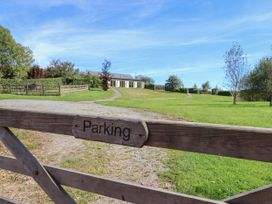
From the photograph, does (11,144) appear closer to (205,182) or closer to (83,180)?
(83,180)

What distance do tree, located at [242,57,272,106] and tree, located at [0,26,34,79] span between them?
4552 centimetres

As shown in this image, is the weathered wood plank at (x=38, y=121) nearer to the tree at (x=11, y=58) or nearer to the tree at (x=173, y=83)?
the tree at (x=11, y=58)

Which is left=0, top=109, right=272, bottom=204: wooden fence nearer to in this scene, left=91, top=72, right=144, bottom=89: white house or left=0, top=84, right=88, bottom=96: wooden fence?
left=0, top=84, right=88, bottom=96: wooden fence

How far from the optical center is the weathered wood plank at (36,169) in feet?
7.84

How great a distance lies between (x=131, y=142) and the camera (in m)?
2.01

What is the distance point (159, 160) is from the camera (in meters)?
6.72

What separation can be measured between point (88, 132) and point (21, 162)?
0.80 metres

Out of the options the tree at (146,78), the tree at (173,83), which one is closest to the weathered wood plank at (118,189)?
the tree at (173,83)

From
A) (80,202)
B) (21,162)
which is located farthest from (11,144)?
(80,202)

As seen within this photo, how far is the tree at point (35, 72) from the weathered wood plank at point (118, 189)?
65.8 m

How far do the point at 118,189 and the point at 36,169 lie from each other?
0.79 meters

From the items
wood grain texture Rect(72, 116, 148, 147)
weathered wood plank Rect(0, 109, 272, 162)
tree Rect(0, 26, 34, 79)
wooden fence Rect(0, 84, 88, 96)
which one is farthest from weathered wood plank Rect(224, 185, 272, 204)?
tree Rect(0, 26, 34, 79)

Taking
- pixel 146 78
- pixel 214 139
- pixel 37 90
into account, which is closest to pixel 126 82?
pixel 146 78

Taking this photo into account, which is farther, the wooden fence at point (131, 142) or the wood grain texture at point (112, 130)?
the wood grain texture at point (112, 130)
